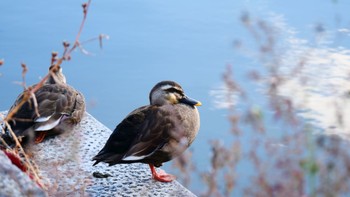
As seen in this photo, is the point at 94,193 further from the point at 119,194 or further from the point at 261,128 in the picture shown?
the point at 261,128

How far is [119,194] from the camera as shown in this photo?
353 centimetres

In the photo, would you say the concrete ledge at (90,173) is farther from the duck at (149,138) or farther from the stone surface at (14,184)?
the stone surface at (14,184)

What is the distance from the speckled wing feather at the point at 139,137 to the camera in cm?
362

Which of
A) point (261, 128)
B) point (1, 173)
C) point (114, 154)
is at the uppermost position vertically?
point (261, 128)

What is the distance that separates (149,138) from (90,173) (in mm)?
413

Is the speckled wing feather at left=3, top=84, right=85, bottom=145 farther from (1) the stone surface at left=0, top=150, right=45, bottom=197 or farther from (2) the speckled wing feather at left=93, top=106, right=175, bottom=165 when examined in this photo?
(1) the stone surface at left=0, top=150, right=45, bottom=197

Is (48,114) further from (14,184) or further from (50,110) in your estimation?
(14,184)

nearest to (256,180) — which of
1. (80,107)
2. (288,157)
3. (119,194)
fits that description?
(288,157)

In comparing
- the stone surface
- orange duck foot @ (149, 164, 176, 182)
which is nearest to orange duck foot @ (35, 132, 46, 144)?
orange duck foot @ (149, 164, 176, 182)

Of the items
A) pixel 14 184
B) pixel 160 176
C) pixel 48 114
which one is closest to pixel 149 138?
pixel 160 176

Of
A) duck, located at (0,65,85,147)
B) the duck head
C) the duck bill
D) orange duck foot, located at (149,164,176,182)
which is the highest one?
the duck head

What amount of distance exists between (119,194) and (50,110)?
1.07m

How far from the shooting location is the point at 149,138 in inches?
144

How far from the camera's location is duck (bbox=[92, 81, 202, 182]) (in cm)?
362
